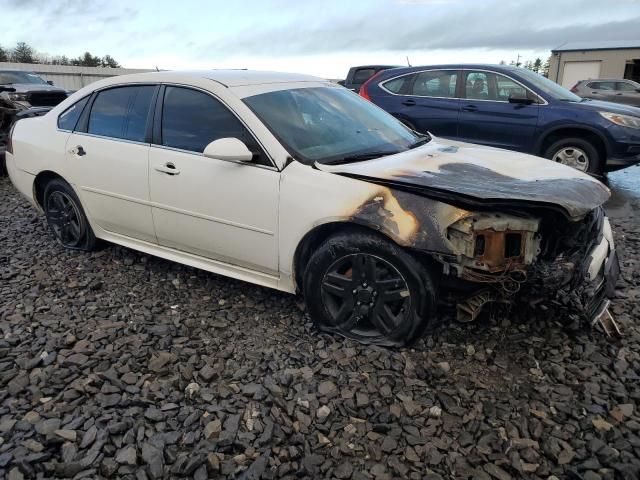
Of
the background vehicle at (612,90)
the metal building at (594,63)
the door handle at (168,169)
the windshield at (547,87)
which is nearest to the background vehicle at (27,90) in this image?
the door handle at (168,169)

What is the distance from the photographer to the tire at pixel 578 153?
711cm

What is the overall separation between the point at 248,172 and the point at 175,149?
2.39 ft

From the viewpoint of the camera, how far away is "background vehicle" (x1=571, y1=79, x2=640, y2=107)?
1836 centimetres

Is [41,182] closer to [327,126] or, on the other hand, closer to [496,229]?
[327,126]

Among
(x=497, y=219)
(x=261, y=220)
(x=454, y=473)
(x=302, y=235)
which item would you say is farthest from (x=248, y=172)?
(x=454, y=473)

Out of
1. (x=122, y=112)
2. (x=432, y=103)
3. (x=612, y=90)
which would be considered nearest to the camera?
(x=122, y=112)

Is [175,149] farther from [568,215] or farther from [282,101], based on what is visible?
[568,215]

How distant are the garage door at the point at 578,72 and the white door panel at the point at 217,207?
34.2 meters

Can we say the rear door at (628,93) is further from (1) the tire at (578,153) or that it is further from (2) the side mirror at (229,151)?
(2) the side mirror at (229,151)

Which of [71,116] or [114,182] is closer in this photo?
[114,182]

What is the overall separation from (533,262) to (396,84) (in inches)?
243

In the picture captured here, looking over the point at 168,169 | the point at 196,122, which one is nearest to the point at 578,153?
the point at 196,122

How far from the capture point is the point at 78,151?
14.2ft

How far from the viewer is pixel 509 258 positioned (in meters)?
2.79
